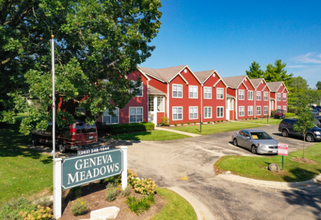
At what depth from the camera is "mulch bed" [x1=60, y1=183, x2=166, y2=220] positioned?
246 inches

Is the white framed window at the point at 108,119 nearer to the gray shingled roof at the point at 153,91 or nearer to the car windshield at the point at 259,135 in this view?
the gray shingled roof at the point at 153,91

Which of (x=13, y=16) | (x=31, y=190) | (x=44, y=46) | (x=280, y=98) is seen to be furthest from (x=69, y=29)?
(x=280, y=98)

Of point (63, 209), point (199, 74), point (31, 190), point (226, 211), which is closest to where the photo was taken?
point (63, 209)

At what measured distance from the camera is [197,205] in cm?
771

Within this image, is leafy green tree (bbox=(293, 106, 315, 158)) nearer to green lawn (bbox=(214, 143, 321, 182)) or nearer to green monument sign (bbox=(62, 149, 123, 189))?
green lawn (bbox=(214, 143, 321, 182))

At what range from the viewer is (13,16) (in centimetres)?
1251

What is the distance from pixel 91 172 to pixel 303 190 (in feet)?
29.8

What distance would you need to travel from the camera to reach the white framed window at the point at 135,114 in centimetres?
2722

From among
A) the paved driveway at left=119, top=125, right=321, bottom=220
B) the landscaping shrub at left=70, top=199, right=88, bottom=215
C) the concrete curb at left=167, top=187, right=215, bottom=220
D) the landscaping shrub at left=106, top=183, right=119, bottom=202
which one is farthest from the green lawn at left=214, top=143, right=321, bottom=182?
the landscaping shrub at left=70, top=199, right=88, bottom=215

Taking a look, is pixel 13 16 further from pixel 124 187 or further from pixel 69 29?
pixel 124 187

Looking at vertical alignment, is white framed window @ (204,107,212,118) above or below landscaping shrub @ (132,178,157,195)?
above

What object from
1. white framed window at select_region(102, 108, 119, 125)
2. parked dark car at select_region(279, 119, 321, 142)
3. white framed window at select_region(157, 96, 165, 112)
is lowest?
parked dark car at select_region(279, 119, 321, 142)

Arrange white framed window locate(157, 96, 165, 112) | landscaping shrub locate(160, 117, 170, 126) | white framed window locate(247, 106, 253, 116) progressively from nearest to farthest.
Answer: landscaping shrub locate(160, 117, 170, 126), white framed window locate(157, 96, 165, 112), white framed window locate(247, 106, 253, 116)

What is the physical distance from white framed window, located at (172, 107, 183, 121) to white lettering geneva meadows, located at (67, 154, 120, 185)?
2546cm
